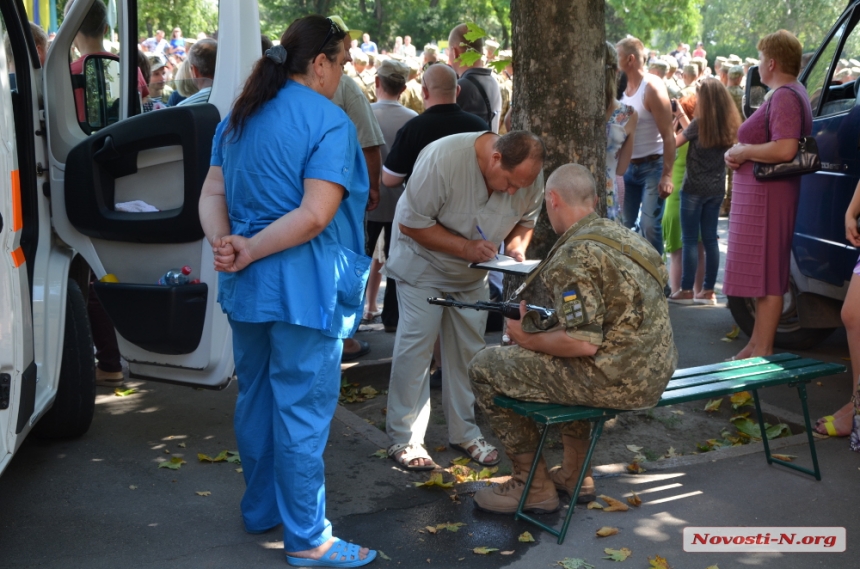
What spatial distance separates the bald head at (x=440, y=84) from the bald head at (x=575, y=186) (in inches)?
84.1

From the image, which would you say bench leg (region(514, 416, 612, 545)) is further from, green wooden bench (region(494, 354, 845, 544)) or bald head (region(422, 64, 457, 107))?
bald head (region(422, 64, 457, 107))

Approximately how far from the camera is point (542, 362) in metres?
3.82

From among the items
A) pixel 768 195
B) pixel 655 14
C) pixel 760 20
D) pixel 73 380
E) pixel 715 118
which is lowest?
pixel 73 380

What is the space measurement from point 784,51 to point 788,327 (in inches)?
80.2

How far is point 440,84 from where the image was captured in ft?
18.9

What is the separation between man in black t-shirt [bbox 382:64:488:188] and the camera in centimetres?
563

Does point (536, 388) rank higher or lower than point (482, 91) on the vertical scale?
lower

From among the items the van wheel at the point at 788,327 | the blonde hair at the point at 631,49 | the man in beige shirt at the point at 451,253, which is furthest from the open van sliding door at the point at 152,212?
the blonde hair at the point at 631,49

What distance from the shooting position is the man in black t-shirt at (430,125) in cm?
563

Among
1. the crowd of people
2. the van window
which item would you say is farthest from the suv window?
the crowd of people

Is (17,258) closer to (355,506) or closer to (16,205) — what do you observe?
(16,205)

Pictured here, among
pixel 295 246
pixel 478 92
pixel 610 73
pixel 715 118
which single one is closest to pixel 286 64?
pixel 295 246

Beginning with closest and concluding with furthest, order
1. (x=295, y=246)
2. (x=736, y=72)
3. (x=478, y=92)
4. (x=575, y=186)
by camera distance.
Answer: (x=295, y=246) < (x=575, y=186) < (x=478, y=92) < (x=736, y=72)

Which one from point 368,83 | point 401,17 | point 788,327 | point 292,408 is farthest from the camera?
point 401,17
